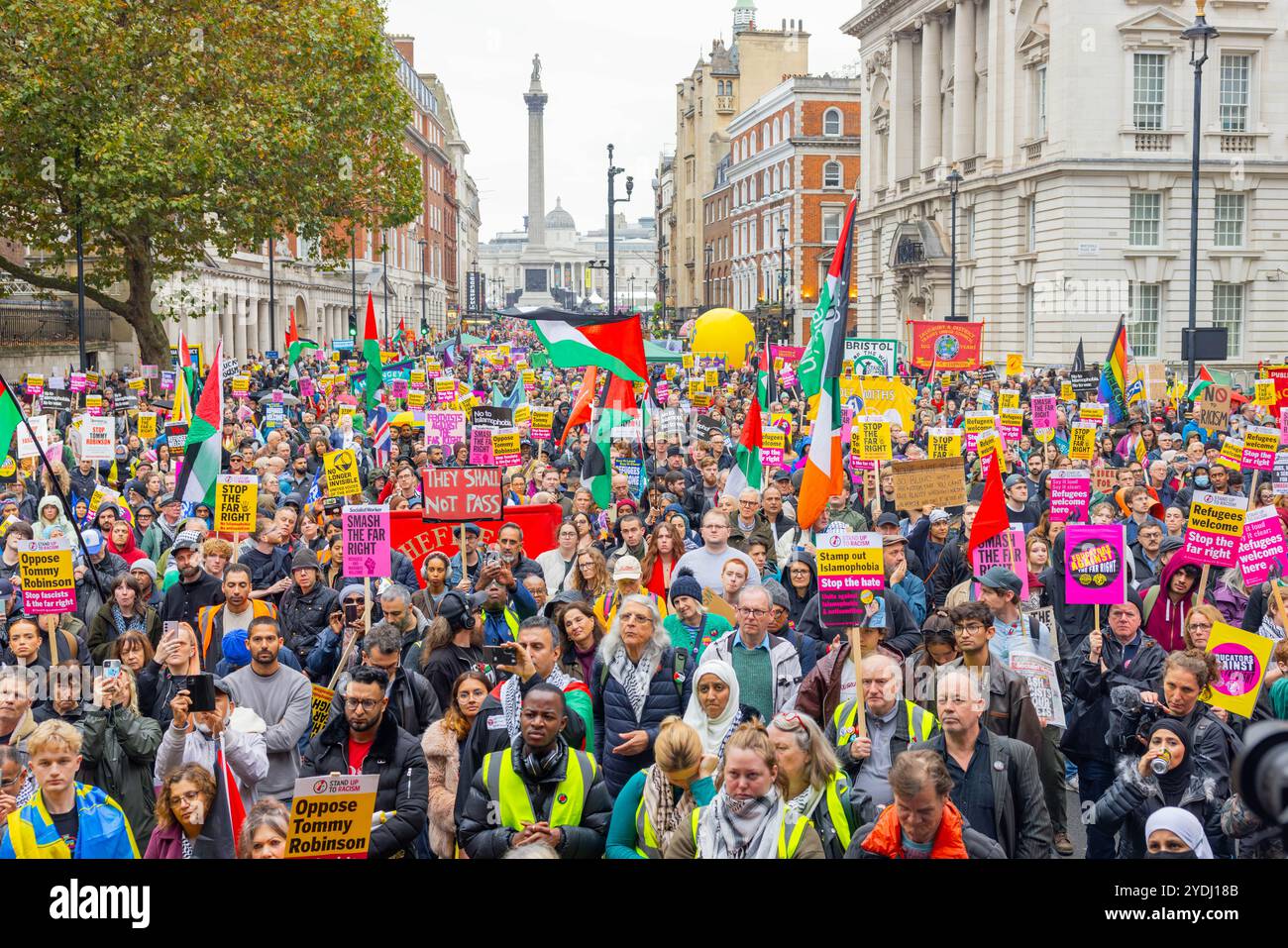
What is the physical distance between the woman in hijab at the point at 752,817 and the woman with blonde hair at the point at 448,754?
1.57 metres

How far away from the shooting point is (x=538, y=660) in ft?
21.4

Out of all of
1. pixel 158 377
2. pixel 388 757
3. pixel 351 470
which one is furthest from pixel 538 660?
pixel 158 377

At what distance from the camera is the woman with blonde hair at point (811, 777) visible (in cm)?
518

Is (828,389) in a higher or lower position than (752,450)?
higher

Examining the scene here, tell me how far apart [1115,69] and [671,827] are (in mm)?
43101

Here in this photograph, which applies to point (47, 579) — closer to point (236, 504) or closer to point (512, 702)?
point (236, 504)

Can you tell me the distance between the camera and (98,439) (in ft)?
51.3

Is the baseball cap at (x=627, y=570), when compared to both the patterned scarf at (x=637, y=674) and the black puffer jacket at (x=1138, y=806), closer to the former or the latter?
the patterned scarf at (x=637, y=674)

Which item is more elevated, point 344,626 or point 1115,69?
point 1115,69

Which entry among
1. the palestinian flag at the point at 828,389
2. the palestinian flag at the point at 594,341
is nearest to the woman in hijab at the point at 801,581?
the palestinian flag at the point at 828,389

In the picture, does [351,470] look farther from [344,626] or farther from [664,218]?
[664,218]

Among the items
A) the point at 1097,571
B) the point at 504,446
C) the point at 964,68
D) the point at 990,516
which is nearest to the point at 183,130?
the point at 504,446

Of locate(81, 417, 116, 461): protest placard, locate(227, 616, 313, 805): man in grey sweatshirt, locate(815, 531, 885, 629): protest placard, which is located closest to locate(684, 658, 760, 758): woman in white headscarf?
locate(815, 531, 885, 629): protest placard

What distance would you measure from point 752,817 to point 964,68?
166 ft
